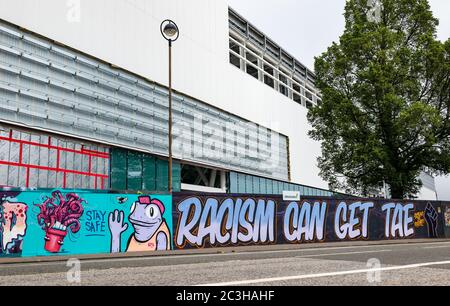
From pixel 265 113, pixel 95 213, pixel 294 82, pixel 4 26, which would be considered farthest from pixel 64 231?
pixel 294 82

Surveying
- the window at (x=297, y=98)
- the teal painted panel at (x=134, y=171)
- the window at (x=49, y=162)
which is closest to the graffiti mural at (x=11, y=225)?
the window at (x=49, y=162)

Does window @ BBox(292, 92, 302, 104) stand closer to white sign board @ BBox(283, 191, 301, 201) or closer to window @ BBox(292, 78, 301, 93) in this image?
window @ BBox(292, 78, 301, 93)

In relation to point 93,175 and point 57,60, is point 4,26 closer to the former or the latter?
point 57,60

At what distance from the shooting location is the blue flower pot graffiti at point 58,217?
1443 cm

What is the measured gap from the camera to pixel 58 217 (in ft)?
48.2

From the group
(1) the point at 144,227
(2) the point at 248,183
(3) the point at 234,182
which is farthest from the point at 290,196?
(2) the point at 248,183

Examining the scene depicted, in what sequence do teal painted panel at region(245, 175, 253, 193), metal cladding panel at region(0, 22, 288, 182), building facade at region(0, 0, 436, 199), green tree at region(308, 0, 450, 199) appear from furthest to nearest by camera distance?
teal painted panel at region(245, 175, 253, 193) < green tree at region(308, 0, 450, 199) < building facade at region(0, 0, 436, 199) < metal cladding panel at region(0, 22, 288, 182)

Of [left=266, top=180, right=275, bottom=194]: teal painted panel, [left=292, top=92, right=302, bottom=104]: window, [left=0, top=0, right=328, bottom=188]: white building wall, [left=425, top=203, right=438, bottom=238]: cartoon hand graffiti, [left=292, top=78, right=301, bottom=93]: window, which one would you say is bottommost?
[left=425, top=203, right=438, bottom=238]: cartoon hand graffiti

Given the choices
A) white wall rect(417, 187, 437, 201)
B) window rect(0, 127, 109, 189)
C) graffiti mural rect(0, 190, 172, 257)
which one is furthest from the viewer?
white wall rect(417, 187, 437, 201)

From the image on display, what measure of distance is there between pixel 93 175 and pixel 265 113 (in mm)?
21617

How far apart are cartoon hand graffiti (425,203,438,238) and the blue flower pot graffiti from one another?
2016 centimetres

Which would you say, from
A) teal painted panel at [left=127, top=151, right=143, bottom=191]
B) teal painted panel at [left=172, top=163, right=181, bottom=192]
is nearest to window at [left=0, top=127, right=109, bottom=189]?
teal painted panel at [left=127, top=151, right=143, bottom=191]

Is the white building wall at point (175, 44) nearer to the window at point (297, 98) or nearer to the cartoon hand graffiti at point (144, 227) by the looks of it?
the window at point (297, 98)

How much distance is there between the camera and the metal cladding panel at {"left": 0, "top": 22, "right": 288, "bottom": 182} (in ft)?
66.2
